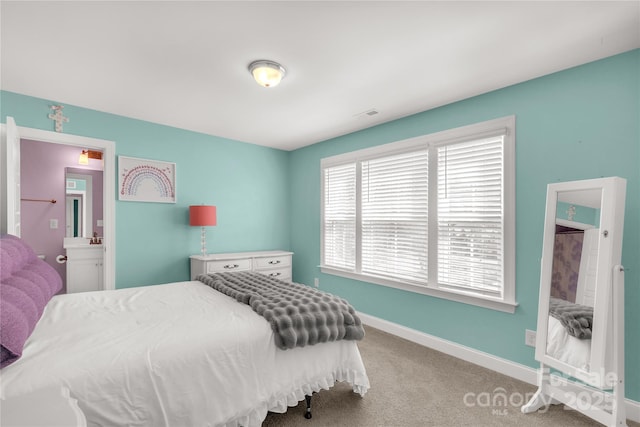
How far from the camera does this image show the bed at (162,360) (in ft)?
4.24

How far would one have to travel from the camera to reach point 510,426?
6.36ft

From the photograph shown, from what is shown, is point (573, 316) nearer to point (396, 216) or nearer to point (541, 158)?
point (541, 158)

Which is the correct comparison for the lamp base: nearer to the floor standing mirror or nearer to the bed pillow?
the bed pillow

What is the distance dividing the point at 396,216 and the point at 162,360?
2649 mm

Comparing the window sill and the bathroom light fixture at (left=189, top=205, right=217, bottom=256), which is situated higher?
the bathroom light fixture at (left=189, top=205, right=217, bottom=256)

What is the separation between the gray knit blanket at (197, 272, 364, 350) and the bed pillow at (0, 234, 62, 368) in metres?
1.08

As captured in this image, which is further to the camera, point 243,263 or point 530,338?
point 243,263

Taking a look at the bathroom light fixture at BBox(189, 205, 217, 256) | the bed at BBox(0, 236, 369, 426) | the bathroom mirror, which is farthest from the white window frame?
the bathroom mirror

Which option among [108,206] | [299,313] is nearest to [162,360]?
[299,313]

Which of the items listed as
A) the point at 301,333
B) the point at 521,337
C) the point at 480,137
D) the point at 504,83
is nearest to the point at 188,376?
the point at 301,333

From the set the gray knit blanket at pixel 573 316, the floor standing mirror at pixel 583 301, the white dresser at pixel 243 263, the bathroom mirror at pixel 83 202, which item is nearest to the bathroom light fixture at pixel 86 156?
the bathroom mirror at pixel 83 202

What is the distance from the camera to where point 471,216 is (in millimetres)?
2824

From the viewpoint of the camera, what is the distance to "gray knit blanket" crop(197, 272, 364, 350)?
1.82 m

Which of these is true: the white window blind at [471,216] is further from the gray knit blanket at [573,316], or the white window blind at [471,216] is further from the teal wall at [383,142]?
the gray knit blanket at [573,316]
